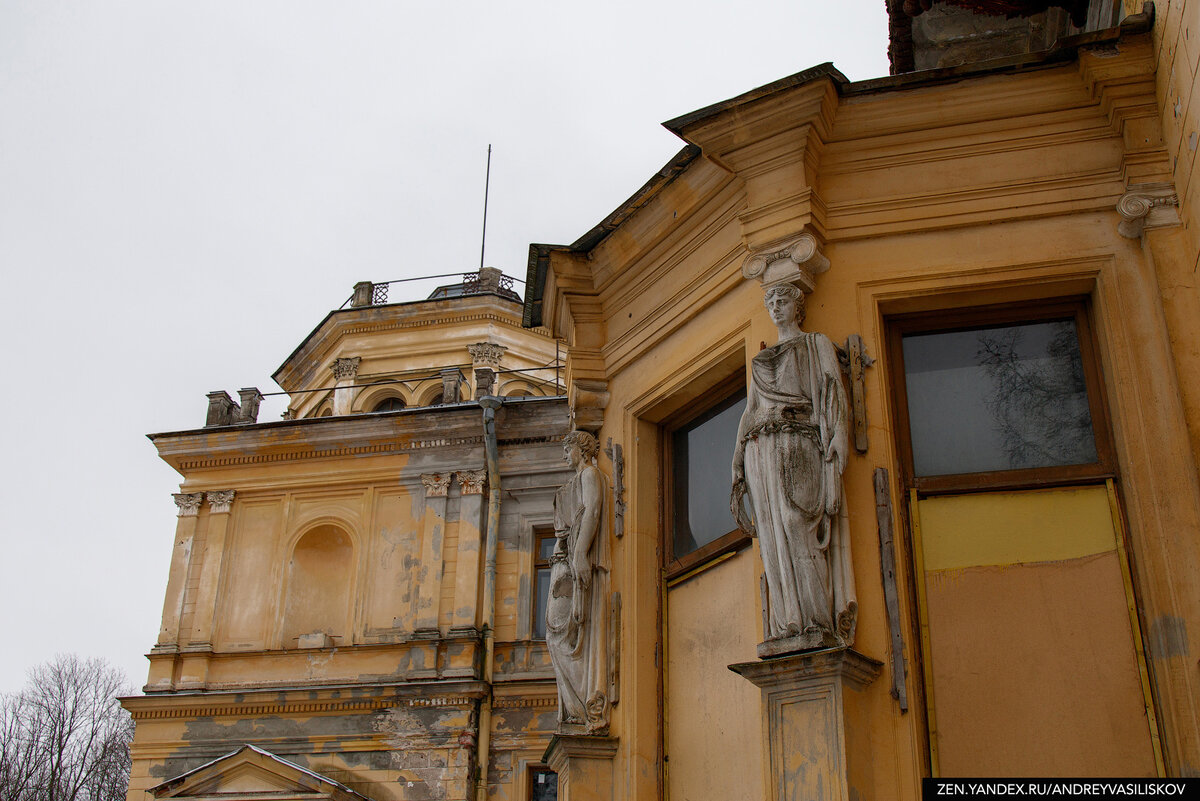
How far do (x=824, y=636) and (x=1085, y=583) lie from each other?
1.38 metres

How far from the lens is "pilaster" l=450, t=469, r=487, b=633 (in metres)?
21.2

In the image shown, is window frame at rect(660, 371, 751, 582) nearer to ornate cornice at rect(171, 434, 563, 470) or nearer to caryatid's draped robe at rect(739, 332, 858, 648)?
caryatid's draped robe at rect(739, 332, 858, 648)

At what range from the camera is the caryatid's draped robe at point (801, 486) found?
221 inches

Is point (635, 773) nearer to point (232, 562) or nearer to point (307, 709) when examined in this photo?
point (307, 709)

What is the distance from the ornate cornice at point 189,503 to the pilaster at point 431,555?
474 cm

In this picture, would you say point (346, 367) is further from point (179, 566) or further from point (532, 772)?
point (532, 772)

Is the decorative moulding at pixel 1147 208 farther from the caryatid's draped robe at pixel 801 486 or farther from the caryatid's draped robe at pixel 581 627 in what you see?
the caryatid's draped robe at pixel 581 627

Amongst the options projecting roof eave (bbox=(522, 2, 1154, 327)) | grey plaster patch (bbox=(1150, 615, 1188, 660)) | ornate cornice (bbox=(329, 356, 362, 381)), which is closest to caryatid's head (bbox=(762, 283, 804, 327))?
projecting roof eave (bbox=(522, 2, 1154, 327))

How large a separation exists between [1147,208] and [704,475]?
9.96 ft

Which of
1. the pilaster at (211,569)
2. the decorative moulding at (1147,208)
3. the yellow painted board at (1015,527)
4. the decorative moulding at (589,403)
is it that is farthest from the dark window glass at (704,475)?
the pilaster at (211,569)

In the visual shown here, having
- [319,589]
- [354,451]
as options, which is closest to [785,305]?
[354,451]

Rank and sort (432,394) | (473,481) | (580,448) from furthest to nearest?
1. (432,394)
2. (473,481)
3. (580,448)

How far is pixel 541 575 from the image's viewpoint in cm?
2172

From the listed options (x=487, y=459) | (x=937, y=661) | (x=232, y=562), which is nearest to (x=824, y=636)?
(x=937, y=661)
